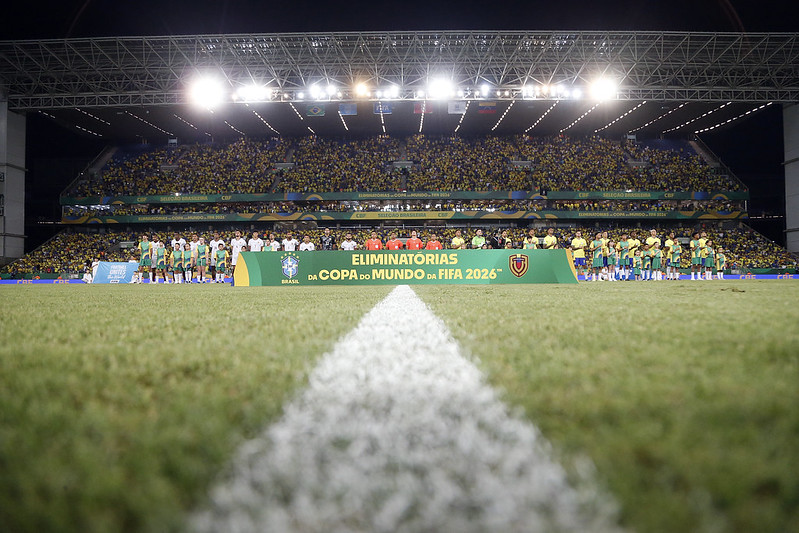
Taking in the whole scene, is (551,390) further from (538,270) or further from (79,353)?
(538,270)

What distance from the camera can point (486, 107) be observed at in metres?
30.7

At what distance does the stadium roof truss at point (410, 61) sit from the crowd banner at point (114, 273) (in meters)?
9.82

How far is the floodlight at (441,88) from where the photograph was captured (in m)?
22.7

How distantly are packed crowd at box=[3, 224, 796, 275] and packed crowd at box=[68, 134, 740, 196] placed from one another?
10.5ft

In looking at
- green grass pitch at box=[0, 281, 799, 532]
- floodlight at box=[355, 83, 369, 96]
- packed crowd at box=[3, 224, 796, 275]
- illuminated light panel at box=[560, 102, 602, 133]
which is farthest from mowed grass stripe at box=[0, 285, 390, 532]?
illuminated light panel at box=[560, 102, 602, 133]

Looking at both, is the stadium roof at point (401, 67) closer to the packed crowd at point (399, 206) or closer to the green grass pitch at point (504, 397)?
the packed crowd at point (399, 206)

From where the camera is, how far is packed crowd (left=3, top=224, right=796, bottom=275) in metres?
29.3

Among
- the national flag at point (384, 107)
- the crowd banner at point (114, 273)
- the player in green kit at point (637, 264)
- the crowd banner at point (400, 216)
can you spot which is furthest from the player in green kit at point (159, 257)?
the player in green kit at point (637, 264)


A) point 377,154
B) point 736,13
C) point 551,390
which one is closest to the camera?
point 551,390

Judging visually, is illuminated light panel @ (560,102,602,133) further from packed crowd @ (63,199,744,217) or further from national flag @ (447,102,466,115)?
national flag @ (447,102,466,115)

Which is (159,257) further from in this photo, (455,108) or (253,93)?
(455,108)

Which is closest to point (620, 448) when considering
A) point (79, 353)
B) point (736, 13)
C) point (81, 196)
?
point (79, 353)

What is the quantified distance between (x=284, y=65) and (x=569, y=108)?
1930 centimetres

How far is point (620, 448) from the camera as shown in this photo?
3.12 ft
